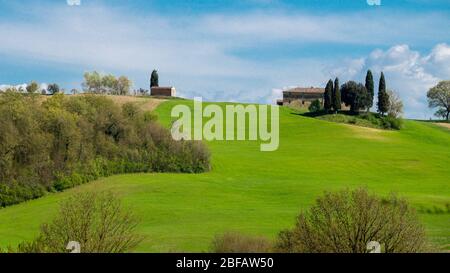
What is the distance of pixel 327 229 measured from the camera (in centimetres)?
2094

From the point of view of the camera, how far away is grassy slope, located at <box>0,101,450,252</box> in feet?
140

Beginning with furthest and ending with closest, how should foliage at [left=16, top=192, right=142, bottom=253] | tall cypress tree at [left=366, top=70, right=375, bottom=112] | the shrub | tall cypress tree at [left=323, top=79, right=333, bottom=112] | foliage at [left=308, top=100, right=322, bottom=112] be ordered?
1. foliage at [left=308, top=100, right=322, bottom=112]
2. tall cypress tree at [left=366, top=70, right=375, bottom=112]
3. tall cypress tree at [left=323, top=79, right=333, bottom=112]
4. the shrub
5. foliage at [left=16, top=192, right=142, bottom=253]

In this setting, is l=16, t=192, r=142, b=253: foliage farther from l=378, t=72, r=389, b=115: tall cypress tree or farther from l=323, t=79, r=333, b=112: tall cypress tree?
l=378, t=72, r=389, b=115: tall cypress tree

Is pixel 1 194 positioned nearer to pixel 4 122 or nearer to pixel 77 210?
pixel 4 122

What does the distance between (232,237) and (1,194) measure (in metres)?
35.9

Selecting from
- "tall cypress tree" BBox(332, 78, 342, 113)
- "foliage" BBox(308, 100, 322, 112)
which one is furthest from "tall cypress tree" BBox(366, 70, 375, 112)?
"foliage" BBox(308, 100, 322, 112)

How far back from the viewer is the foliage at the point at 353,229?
66.8 feet

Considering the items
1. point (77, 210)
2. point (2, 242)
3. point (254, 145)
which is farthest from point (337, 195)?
point (254, 145)

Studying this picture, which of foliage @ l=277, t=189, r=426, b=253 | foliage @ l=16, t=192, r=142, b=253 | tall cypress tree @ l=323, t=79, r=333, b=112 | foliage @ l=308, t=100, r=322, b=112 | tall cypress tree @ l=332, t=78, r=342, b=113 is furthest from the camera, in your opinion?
foliage @ l=308, t=100, r=322, b=112

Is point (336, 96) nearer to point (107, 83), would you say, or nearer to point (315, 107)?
point (315, 107)

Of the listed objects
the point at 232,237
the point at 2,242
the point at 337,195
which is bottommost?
the point at 2,242

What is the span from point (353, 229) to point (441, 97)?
5116 inches

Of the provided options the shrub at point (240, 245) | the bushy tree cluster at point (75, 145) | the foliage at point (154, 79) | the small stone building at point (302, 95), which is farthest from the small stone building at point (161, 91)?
the shrub at point (240, 245)

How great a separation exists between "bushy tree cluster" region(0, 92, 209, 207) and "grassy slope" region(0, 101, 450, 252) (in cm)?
260
